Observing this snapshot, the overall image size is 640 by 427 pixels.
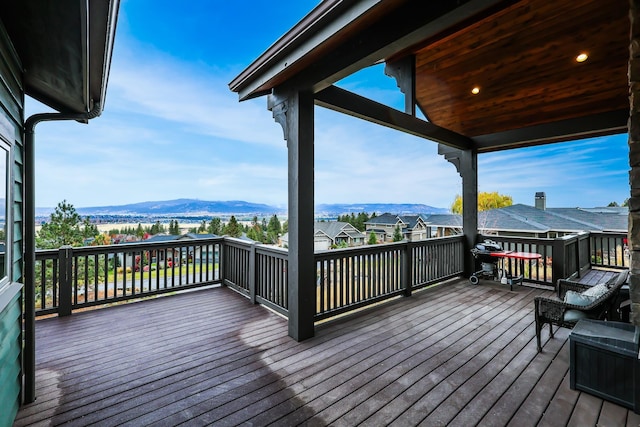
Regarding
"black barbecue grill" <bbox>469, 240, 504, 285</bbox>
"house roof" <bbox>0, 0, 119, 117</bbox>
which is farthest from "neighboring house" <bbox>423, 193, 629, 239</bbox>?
"house roof" <bbox>0, 0, 119, 117</bbox>

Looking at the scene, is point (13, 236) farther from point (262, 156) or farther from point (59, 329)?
point (262, 156)

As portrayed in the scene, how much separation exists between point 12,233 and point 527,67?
6.32m

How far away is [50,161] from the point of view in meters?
10.8

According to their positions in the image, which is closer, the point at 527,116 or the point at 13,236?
the point at 13,236

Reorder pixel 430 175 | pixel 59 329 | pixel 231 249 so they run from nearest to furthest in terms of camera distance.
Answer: pixel 59 329
pixel 231 249
pixel 430 175

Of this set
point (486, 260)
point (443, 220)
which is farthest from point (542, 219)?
point (486, 260)

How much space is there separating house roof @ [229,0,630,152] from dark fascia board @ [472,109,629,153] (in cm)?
2

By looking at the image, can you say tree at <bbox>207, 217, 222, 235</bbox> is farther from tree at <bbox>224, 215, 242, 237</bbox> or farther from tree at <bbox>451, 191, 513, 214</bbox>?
tree at <bbox>451, 191, 513, 214</bbox>

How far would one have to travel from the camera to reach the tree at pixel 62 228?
16.7ft

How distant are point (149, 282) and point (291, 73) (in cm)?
398

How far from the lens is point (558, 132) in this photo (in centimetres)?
523

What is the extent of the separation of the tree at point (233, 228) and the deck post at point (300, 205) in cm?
300

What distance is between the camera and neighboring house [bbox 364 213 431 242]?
196 inches

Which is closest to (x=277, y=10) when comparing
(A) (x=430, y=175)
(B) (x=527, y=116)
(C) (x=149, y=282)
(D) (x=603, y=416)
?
(B) (x=527, y=116)
